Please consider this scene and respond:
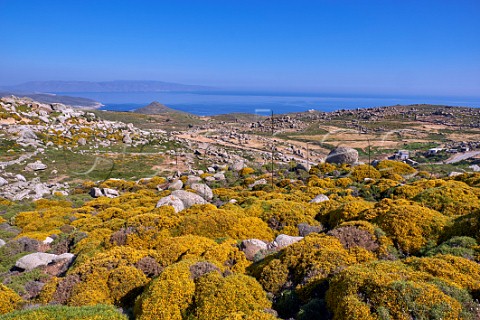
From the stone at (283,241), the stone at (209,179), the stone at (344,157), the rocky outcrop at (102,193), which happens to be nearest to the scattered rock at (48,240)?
the rocky outcrop at (102,193)

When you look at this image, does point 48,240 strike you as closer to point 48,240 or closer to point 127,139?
point 48,240

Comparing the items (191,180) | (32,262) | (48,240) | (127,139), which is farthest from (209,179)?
(127,139)

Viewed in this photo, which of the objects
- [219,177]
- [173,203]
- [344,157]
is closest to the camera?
[173,203]

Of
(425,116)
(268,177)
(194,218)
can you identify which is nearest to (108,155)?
(268,177)

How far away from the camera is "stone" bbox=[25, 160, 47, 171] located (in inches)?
1318

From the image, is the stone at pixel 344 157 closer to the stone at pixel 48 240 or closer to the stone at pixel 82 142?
the stone at pixel 48 240

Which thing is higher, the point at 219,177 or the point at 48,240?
the point at 48,240

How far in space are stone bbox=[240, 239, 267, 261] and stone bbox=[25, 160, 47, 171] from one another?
31966 millimetres

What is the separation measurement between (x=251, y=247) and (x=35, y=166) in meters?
32.6

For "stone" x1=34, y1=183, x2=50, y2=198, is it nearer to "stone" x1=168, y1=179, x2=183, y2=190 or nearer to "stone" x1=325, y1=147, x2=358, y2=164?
"stone" x1=168, y1=179, x2=183, y2=190

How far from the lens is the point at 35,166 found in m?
33.9

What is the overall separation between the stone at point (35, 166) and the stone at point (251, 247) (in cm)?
3197

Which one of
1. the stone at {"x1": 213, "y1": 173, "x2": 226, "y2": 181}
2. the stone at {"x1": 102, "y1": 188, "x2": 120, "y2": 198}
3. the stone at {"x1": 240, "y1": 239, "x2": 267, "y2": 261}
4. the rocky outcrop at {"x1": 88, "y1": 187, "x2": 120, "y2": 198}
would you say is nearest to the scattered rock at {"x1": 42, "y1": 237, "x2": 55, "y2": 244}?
the stone at {"x1": 240, "y1": 239, "x2": 267, "y2": 261}

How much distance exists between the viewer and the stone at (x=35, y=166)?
33.5m
